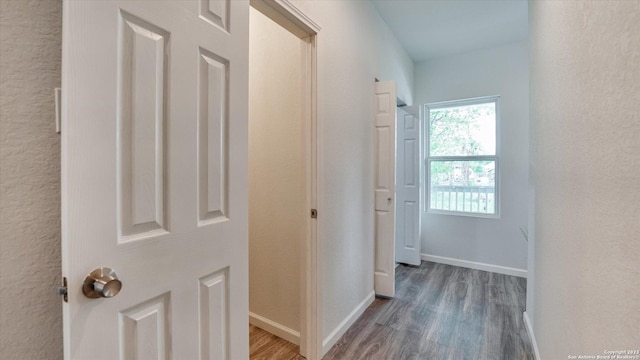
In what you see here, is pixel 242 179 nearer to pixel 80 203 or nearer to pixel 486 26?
pixel 80 203

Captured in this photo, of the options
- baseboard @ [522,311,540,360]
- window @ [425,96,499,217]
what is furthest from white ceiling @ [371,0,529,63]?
baseboard @ [522,311,540,360]

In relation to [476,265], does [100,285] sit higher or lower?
higher

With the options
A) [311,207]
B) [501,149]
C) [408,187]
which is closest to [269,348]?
[311,207]

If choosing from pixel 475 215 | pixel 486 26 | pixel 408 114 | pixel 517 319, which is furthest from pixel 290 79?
pixel 475 215

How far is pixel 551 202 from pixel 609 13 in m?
0.94

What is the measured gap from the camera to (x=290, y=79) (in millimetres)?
2021

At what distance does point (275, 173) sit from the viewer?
2117mm

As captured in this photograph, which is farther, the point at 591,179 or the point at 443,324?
the point at 443,324

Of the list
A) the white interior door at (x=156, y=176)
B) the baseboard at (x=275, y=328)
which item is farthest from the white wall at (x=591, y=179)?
the baseboard at (x=275, y=328)

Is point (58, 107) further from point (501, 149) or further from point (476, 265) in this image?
point (476, 265)

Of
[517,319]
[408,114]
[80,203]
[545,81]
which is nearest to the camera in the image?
[80,203]

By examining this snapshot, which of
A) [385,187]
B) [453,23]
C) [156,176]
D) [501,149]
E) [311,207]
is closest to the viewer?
[156,176]

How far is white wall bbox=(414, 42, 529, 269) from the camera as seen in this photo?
10.9ft

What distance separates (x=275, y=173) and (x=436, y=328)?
1764 mm
